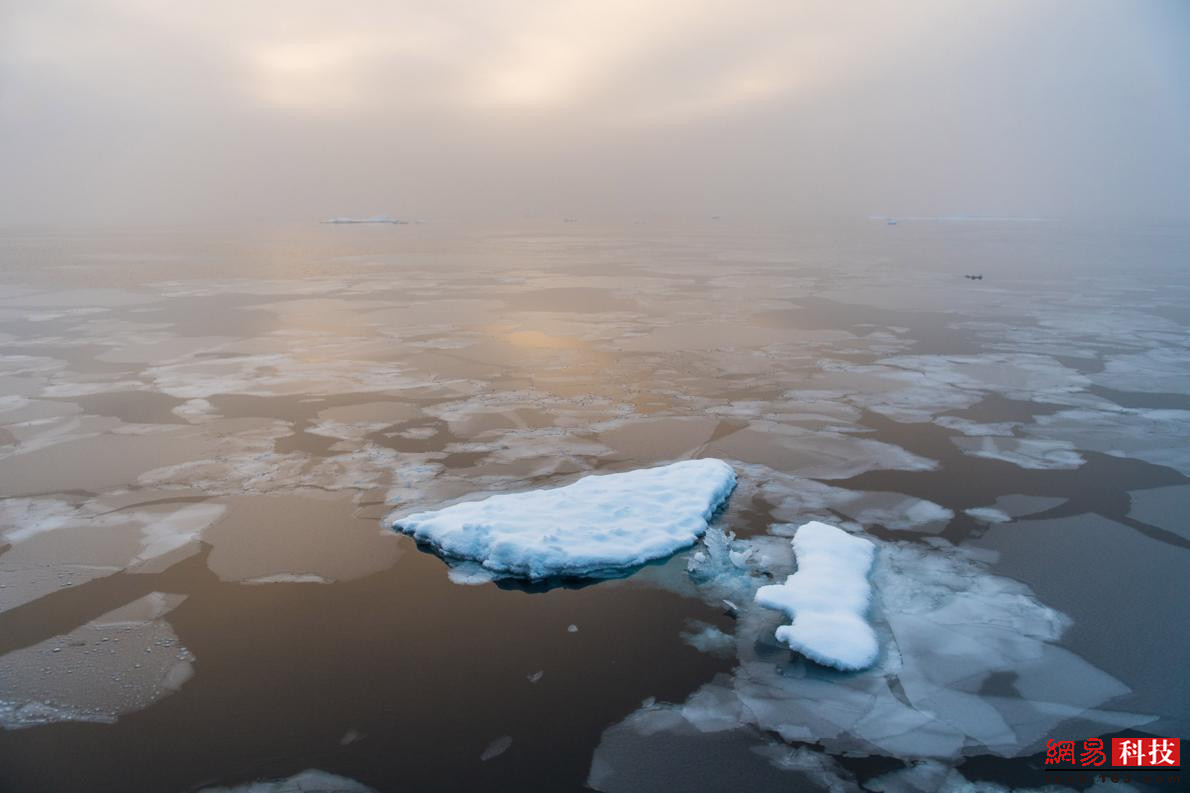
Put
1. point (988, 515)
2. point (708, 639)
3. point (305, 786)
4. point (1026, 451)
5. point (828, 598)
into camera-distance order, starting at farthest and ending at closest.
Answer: point (1026, 451) → point (988, 515) → point (828, 598) → point (708, 639) → point (305, 786)

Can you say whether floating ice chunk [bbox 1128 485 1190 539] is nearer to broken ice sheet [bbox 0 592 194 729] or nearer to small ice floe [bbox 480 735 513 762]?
small ice floe [bbox 480 735 513 762]

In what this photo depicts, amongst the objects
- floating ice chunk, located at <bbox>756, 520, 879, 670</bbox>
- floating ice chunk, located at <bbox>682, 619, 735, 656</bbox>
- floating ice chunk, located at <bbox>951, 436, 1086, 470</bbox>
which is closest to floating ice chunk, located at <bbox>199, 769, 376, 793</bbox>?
floating ice chunk, located at <bbox>682, 619, 735, 656</bbox>

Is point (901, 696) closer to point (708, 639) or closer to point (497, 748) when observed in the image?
point (708, 639)

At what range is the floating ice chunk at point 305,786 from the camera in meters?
3.55

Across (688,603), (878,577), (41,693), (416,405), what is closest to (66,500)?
(41,693)

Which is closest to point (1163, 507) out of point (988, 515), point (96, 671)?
point (988, 515)

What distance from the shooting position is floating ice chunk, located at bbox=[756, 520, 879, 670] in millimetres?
4562

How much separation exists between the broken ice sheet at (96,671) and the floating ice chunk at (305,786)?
3.26ft

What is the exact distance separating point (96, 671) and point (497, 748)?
255 cm

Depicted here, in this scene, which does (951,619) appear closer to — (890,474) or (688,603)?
(688,603)

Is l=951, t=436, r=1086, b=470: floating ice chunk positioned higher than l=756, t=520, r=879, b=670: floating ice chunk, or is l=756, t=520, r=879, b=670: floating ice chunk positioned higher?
l=951, t=436, r=1086, b=470: floating ice chunk

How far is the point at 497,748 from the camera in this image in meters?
3.80

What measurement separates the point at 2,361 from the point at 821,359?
44.8ft

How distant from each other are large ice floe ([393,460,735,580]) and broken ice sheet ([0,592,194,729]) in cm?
195
